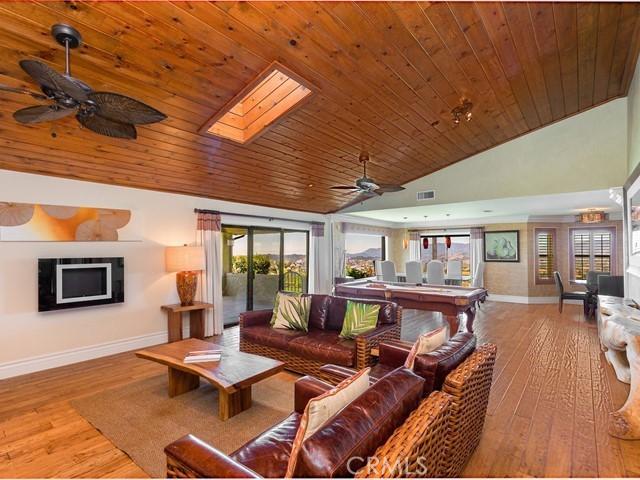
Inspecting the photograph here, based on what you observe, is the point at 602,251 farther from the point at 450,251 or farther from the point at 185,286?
the point at 185,286

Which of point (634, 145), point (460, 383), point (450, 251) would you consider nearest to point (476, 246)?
point (450, 251)

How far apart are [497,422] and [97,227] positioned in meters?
5.12

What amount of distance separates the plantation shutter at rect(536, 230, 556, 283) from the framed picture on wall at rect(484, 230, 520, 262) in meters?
0.50

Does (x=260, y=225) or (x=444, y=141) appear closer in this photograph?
(x=444, y=141)

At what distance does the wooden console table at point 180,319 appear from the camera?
193 inches

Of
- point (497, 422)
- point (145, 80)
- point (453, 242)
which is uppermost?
point (145, 80)

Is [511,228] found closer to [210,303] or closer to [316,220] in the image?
[316,220]

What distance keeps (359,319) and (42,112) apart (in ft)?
10.8

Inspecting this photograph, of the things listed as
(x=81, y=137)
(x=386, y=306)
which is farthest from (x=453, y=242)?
(x=81, y=137)

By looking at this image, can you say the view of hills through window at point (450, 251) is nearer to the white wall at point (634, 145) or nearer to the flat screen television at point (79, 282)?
the white wall at point (634, 145)

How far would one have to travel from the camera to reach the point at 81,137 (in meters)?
3.52

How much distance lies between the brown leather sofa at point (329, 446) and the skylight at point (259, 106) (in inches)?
111

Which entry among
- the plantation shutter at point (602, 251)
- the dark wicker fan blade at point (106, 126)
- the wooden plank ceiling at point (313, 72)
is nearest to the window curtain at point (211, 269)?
the wooden plank ceiling at point (313, 72)

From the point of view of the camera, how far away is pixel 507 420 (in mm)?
2752
